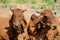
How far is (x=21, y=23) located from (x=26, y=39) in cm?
69

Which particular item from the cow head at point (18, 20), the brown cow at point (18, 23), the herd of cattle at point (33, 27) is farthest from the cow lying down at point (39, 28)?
the cow head at point (18, 20)

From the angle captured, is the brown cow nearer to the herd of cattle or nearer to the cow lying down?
the herd of cattle

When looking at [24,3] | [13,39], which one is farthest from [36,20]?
[24,3]

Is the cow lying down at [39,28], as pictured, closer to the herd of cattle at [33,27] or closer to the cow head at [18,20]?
the herd of cattle at [33,27]

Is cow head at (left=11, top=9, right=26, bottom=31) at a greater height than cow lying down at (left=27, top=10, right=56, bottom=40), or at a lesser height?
greater

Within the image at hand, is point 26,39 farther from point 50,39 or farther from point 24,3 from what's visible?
point 24,3

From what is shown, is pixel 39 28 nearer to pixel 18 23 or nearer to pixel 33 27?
pixel 33 27

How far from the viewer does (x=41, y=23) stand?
1059 centimetres

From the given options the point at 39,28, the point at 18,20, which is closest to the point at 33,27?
the point at 39,28

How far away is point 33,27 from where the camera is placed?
10.9 metres

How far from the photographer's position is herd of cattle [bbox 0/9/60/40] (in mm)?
10461

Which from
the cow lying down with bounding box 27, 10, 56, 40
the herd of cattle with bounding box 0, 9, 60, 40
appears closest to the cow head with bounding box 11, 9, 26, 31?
the herd of cattle with bounding box 0, 9, 60, 40

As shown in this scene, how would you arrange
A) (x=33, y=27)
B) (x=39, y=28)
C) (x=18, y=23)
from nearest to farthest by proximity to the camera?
(x=18, y=23), (x=39, y=28), (x=33, y=27)

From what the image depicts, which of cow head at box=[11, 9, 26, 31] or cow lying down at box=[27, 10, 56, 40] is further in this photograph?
cow lying down at box=[27, 10, 56, 40]
